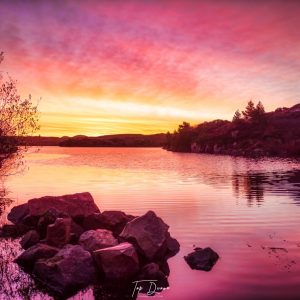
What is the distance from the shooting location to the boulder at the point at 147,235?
21.3 meters

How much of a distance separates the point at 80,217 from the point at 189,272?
1079 cm

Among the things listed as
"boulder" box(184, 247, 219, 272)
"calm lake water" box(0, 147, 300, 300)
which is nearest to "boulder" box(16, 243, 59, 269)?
→ "calm lake water" box(0, 147, 300, 300)

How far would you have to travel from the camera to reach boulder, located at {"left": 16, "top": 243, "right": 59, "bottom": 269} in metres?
20.6

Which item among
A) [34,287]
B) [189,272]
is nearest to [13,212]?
[34,287]

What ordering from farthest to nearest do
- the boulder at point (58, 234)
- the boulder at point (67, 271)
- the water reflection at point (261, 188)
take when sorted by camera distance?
1. the water reflection at point (261, 188)
2. the boulder at point (58, 234)
3. the boulder at point (67, 271)

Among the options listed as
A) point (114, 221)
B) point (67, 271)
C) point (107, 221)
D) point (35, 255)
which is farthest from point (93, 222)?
point (67, 271)

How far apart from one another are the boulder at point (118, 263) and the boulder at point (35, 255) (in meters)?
2.92

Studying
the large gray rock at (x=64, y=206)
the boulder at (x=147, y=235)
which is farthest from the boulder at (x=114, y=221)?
the boulder at (x=147, y=235)

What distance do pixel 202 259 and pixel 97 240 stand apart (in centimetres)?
591

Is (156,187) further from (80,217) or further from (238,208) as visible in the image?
(80,217)

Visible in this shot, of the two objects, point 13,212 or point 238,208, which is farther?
point 238,208

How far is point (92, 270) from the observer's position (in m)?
19.0

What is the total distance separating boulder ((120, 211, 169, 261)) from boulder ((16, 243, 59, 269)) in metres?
3.98

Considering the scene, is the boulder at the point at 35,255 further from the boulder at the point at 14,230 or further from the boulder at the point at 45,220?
the boulder at the point at 14,230
